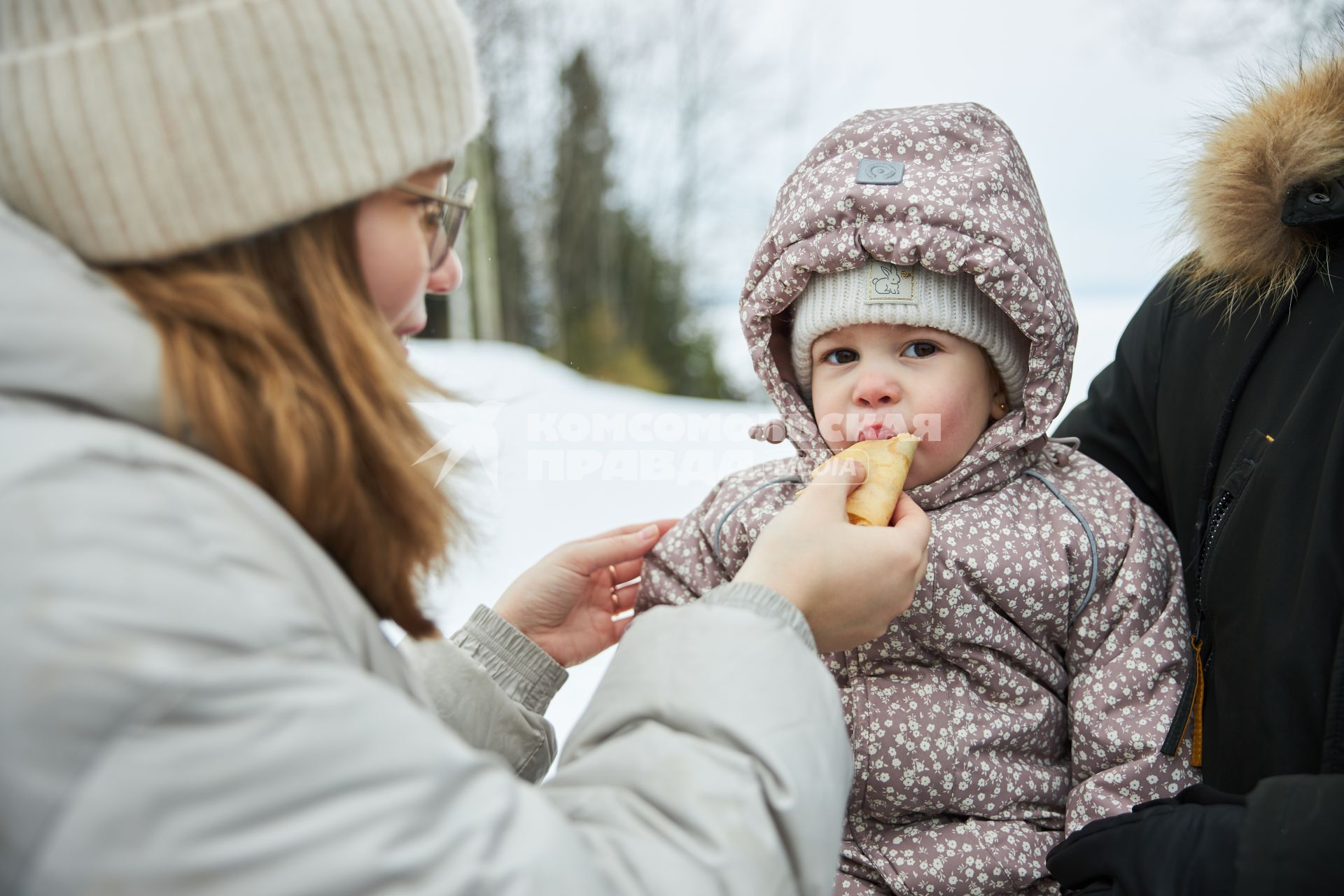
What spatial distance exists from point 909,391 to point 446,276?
3.03 ft

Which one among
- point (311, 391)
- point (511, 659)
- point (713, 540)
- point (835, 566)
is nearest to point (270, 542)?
point (311, 391)

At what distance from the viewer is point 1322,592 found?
129 cm

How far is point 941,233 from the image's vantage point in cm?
165

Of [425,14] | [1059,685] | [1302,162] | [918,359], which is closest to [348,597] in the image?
[425,14]

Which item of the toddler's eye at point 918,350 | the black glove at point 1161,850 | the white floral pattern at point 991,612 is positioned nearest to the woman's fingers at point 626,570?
the white floral pattern at point 991,612

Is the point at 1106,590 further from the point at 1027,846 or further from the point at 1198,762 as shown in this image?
the point at 1027,846

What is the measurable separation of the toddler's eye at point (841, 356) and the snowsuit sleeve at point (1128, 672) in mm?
544

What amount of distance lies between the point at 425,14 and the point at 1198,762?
1.56 meters

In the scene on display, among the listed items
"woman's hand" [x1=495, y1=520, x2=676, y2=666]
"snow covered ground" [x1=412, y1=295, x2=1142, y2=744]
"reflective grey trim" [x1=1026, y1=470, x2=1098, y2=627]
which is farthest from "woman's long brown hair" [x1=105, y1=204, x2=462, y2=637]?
"snow covered ground" [x1=412, y1=295, x2=1142, y2=744]

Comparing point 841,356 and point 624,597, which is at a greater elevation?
point 841,356

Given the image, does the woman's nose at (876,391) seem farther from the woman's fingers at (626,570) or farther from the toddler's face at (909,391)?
the woman's fingers at (626,570)

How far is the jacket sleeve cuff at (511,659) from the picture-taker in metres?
1.74

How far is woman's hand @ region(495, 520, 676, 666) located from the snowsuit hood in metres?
0.42

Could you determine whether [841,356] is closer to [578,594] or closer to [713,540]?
[713,540]
